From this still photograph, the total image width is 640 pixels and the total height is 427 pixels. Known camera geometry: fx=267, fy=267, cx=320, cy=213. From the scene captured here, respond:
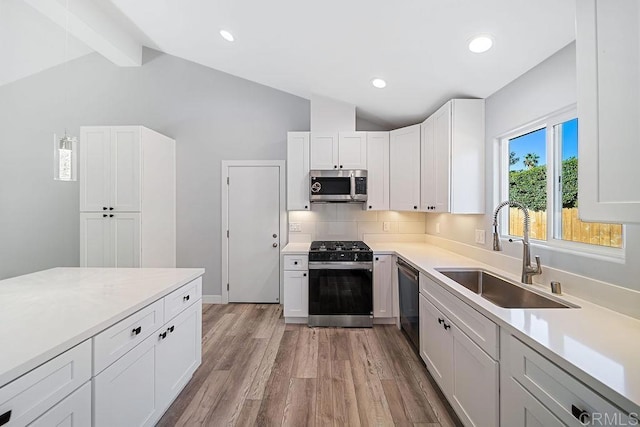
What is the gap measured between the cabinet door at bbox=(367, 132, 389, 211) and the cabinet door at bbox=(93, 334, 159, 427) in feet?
8.62

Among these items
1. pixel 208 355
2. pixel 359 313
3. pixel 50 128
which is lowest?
pixel 208 355

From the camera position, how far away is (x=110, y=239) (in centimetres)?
A: 308

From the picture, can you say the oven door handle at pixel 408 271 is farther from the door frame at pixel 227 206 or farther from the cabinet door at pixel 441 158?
the door frame at pixel 227 206

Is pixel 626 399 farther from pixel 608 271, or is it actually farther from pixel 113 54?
pixel 113 54

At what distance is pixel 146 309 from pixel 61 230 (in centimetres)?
342

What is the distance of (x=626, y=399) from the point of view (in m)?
0.69

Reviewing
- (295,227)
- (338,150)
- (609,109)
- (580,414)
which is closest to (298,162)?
(338,150)

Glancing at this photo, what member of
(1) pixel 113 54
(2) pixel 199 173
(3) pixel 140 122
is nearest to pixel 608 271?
(2) pixel 199 173

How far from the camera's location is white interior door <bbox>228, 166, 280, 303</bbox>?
3.77 meters

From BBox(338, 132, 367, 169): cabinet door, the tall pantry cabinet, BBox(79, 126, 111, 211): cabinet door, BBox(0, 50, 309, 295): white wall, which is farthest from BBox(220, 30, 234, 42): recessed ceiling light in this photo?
BBox(79, 126, 111, 211): cabinet door

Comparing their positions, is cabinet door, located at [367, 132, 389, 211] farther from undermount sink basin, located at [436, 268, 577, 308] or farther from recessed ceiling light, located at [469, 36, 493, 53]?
recessed ceiling light, located at [469, 36, 493, 53]

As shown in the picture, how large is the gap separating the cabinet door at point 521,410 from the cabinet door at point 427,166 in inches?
71.6

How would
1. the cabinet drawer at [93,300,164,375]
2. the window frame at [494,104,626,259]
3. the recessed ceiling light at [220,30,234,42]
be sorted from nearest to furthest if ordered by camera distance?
the cabinet drawer at [93,300,164,375], the window frame at [494,104,626,259], the recessed ceiling light at [220,30,234,42]

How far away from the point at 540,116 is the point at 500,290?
48.4 inches
